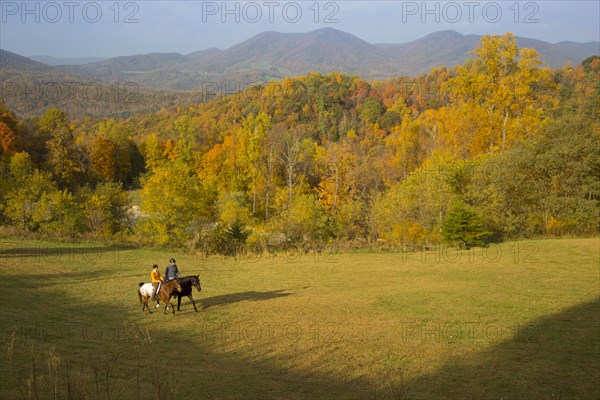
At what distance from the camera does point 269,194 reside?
61406mm

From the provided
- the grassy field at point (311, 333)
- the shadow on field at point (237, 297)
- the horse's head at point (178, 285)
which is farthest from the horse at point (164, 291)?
the shadow on field at point (237, 297)

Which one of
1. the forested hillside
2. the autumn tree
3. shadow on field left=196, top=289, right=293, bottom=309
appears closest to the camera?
shadow on field left=196, top=289, right=293, bottom=309

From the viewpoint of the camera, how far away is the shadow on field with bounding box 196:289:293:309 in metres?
19.2

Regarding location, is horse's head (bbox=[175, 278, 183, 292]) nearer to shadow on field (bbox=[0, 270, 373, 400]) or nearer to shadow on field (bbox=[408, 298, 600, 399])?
shadow on field (bbox=[0, 270, 373, 400])

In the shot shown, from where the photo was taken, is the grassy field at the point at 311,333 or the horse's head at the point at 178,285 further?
the horse's head at the point at 178,285

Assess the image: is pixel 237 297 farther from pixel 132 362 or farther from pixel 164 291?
pixel 132 362

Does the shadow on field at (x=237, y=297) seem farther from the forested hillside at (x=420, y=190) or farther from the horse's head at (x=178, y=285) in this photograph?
the forested hillside at (x=420, y=190)

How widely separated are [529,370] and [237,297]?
483 inches

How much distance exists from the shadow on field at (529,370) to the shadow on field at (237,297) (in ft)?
32.6

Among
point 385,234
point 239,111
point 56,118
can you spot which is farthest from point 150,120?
point 385,234

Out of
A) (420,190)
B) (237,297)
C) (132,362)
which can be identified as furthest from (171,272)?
(420,190)

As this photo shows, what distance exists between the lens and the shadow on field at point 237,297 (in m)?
19.2

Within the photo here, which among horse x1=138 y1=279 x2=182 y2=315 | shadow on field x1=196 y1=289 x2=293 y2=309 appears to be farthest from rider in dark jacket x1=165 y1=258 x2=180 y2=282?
shadow on field x1=196 y1=289 x2=293 y2=309

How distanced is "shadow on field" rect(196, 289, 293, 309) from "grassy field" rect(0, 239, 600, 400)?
0.09 m
